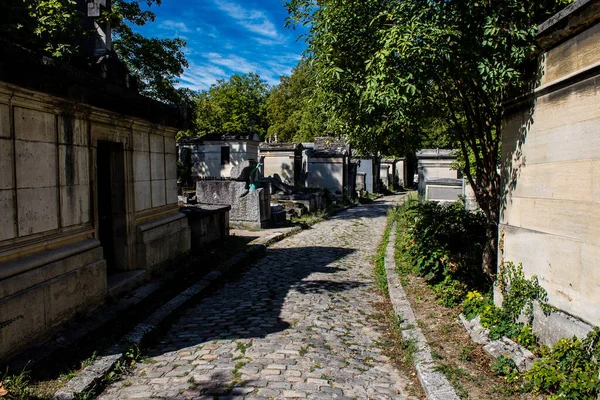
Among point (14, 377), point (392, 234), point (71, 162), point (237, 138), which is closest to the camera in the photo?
point (14, 377)

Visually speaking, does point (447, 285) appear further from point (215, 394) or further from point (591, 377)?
point (215, 394)

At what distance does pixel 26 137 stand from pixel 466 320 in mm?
5237

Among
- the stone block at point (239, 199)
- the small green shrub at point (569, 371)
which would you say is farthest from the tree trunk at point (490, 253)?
the stone block at point (239, 199)

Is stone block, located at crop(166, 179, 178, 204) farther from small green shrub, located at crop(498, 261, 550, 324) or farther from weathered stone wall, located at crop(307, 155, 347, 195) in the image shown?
weathered stone wall, located at crop(307, 155, 347, 195)

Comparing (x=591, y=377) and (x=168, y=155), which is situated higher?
(x=168, y=155)

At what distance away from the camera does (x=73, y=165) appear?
16.5 feet

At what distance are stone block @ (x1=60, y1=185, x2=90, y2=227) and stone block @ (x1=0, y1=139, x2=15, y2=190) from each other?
0.79 metres

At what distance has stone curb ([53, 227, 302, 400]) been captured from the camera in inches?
145

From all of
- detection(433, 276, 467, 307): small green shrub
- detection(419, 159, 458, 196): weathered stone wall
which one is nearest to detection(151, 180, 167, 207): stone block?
detection(433, 276, 467, 307): small green shrub

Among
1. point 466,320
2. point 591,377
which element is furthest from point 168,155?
point 591,377

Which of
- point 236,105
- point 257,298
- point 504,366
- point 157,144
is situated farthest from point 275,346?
point 236,105

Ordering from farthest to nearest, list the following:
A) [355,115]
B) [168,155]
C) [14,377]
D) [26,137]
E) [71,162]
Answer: [168,155] → [355,115] → [71,162] → [26,137] → [14,377]

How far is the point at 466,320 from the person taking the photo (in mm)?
5164

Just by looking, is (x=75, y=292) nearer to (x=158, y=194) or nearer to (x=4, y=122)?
(x=4, y=122)
